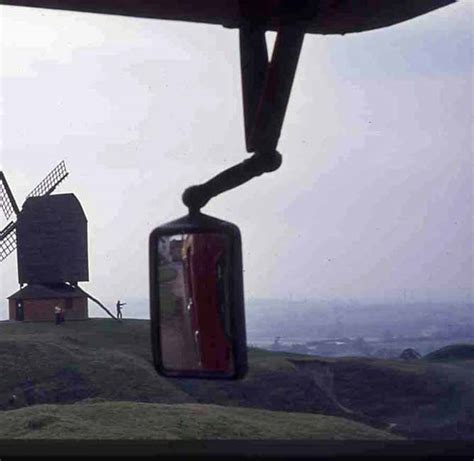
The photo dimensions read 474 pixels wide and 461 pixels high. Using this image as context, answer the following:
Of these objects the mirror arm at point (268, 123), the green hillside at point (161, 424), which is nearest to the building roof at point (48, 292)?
the green hillside at point (161, 424)

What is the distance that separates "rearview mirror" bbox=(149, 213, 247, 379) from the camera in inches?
81.0

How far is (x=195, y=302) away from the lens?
2133 mm

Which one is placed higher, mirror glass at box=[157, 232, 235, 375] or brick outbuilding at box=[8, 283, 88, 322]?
brick outbuilding at box=[8, 283, 88, 322]

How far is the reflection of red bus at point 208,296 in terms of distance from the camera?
2.08 m

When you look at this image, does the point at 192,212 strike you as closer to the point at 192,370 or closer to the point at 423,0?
the point at 192,370

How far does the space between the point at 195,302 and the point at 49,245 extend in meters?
34.8

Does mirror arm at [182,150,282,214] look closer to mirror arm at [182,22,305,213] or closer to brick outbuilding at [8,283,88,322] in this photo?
mirror arm at [182,22,305,213]

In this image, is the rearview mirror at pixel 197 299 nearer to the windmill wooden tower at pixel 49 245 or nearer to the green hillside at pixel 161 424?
the green hillside at pixel 161 424

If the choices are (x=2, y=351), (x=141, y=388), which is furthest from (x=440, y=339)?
(x=2, y=351)

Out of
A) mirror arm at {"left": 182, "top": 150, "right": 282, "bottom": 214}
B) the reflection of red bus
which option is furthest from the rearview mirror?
mirror arm at {"left": 182, "top": 150, "right": 282, "bottom": 214}

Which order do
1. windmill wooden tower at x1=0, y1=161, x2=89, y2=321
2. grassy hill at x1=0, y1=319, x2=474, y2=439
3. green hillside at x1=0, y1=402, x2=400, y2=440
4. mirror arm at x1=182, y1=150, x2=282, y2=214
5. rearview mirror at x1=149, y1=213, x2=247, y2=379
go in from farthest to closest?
windmill wooden tower at x1=0, y1=161, x2=89, y2=321 < grassy hill at x1=0, y1=319, x2=474, y2=439 < green hillside at x1=0, y1=402, x2=400, y2=440 < mirror arm at x1=182, y1=150, x2=282, y2=214 < rearview mirror at x1=149, y1=213, x2=247, y2=379

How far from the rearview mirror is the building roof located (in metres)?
35.5

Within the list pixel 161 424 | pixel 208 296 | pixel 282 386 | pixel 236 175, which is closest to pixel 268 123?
pixel 236 175

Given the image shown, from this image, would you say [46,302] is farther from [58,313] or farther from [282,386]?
[282,386]
